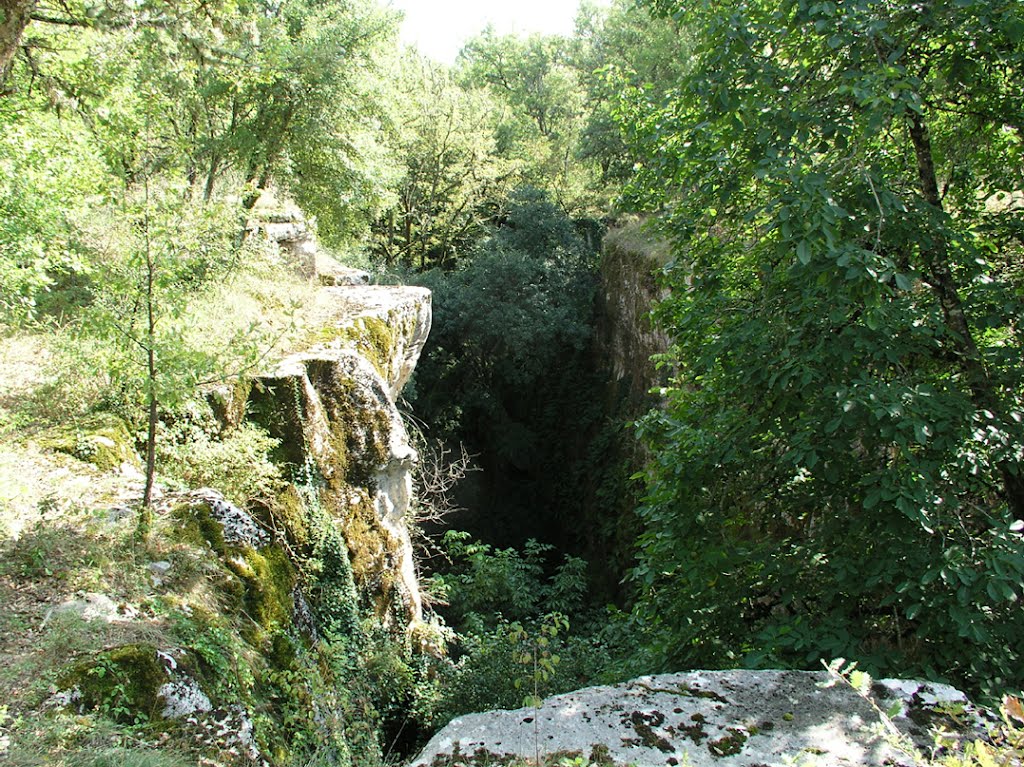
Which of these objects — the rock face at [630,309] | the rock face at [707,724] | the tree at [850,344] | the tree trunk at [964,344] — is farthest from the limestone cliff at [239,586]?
the rock face at [630,309]

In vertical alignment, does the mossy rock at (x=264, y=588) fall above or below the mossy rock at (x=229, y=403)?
below

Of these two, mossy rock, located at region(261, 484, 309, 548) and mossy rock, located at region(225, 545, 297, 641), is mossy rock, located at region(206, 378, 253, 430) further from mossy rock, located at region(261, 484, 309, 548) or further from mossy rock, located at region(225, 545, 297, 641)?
mossy rock, located at region(225, 545, 297, 641)

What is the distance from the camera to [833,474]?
3732 millimetres

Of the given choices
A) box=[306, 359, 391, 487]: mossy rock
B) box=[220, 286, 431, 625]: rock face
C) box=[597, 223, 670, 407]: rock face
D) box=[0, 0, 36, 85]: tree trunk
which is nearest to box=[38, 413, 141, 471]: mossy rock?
box=[220, 286, 431, 625]: rock face

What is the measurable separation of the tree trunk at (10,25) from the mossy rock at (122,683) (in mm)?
3233

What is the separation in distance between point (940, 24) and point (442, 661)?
7245mm

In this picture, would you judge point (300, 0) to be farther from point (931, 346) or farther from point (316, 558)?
point (931, 346)

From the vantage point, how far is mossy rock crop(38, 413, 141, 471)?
5.66m

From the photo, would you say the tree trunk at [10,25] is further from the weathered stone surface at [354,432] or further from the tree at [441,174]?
the tree at [441,174]

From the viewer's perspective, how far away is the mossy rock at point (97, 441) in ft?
18.6

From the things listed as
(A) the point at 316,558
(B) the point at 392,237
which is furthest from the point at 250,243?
(B) the point at 392,237

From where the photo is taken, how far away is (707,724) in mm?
2416

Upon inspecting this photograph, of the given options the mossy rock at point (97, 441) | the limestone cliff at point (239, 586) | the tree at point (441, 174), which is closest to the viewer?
the limestone cliff at point (239, 586)

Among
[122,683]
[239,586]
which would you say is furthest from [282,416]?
[122,683]
